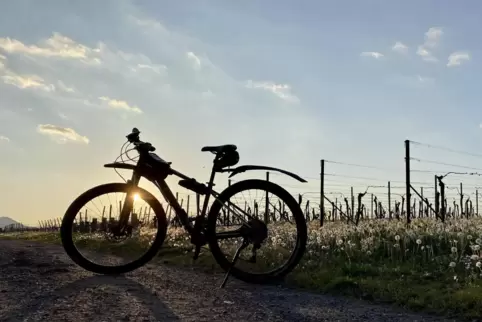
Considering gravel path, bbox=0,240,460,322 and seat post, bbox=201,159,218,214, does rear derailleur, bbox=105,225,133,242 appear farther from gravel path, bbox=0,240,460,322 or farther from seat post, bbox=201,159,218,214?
seat post, bbox=201,159,218,214

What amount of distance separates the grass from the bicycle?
45 cm

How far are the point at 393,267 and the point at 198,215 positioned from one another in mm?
2840

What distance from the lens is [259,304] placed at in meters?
4.78

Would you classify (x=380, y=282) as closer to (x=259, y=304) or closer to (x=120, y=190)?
(x=259, y=304)

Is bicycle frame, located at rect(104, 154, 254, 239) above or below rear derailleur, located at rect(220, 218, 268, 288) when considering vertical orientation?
above

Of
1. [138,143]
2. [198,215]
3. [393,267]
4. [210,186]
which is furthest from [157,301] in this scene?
[393,267]

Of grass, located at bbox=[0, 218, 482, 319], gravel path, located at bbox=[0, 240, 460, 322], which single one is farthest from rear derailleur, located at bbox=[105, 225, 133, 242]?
gravel path, located at bbox=[0, 240, 460, 322]

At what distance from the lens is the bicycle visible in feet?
19.9

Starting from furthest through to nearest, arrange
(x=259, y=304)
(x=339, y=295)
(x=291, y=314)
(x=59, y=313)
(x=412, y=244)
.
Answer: (x=412, y=244)
(x=339, y=295)
(x=259, y=304)
(x=291, y=314)
(x=59, y=313)

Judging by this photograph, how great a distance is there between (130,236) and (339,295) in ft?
8.72

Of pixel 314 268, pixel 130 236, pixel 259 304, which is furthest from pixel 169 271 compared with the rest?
pixel 259 304

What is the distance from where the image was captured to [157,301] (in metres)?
4.69

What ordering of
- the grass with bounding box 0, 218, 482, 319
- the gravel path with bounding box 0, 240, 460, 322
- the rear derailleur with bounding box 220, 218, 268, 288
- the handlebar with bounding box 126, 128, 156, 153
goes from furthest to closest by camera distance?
the handlebar with bounding box 126, 128, 156, 153 → the rear derailleur with bounding box 220, 218, 268, 288 → the grass with bounding box 0, 218, 482, 319 → the gravel path with bounding box 0, 240, 460, 322

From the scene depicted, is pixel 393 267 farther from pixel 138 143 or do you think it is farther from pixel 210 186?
pixel 138 143
